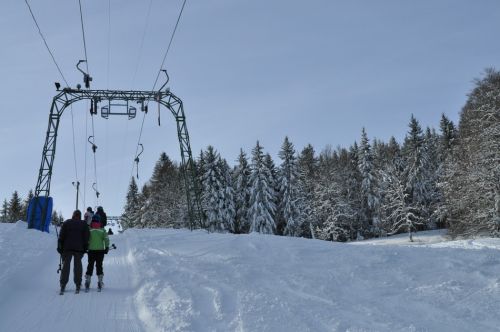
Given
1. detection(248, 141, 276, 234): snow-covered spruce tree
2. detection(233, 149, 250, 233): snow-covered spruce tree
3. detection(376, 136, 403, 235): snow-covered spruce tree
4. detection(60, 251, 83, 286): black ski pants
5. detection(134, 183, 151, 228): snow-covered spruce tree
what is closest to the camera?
detection(60, 251, 83, 286): black ski pants

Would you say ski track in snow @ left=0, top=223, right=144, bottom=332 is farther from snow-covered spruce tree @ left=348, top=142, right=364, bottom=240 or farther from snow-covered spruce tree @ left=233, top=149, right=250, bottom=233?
snow-covered spruce tree @ left=348, top=142, right=364, bottom=240

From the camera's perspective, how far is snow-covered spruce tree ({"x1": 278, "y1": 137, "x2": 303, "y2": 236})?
5638 cm

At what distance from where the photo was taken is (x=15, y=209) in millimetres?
96438

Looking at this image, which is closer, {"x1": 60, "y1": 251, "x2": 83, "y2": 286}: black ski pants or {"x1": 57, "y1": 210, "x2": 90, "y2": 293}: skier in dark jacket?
{"x1": 60, "y1": 251, "x2": 83, "y2": 286}: black ski pants

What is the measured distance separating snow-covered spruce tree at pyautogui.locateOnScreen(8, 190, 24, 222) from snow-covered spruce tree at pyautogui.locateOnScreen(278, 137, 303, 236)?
6448 cm

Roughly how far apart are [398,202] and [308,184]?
12.0 meters

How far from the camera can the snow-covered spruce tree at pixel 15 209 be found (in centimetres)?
9588

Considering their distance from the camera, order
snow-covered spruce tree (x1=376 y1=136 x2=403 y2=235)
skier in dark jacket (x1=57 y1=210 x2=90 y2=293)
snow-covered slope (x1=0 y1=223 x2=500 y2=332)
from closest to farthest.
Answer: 1. snow-covered slope (x1=0 y1=223 x2=500 y2=332)
2. skier in dark jacket (x1=57 y1=210 x2=90 y2=293)
3. snow-covered spruce tree (x1=376 y1=136 x2=403 y2=235)

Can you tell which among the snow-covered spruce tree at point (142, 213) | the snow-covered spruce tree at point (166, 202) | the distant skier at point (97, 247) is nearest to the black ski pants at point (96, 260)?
the distant skier at point (97, 247)

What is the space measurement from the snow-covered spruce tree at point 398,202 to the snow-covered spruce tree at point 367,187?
1.73 m

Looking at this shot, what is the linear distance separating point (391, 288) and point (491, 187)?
74.5 ft

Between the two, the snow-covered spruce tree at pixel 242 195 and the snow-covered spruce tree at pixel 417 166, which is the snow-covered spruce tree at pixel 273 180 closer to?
the snow-covered spruce tree at pixel 242 195

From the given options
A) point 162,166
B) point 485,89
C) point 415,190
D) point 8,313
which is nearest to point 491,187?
A: point 485,89

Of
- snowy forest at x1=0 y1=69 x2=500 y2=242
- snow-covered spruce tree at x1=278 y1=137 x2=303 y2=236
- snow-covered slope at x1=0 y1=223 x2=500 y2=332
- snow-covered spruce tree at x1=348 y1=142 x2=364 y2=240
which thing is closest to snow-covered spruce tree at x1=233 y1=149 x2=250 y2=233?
snowy forest at x1=0 y1=69 x2=500 y2=242
